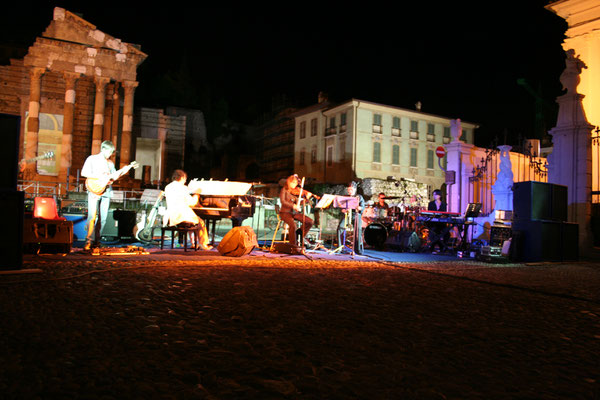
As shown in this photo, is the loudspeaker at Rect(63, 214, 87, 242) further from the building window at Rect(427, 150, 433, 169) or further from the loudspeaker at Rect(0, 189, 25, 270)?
the building window at Rect(427, 150, 433, 169)

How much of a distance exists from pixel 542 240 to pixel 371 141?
105 feet

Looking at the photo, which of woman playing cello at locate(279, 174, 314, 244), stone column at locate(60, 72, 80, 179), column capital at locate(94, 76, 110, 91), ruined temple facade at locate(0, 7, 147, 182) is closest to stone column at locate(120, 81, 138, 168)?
ruined temple facade at locate(0, 7, 147, 182)

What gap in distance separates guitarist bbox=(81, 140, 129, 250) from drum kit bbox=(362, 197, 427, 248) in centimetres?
690

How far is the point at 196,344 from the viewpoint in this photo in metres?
2.87

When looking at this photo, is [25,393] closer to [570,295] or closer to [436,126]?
[570,295]

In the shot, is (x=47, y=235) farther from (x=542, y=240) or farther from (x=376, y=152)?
(x=376, y=152)

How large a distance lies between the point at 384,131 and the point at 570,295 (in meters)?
38.1

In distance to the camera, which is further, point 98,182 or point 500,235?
point 500,235

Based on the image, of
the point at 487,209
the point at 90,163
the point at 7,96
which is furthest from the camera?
the point at 7,96

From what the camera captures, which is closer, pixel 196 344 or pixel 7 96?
pixel 196 344

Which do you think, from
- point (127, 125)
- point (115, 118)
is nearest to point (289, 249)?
point (127, 125)

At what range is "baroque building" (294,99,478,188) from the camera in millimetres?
41125

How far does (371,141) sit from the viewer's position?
4169 cm

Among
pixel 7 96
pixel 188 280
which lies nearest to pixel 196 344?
pixel 188 280
